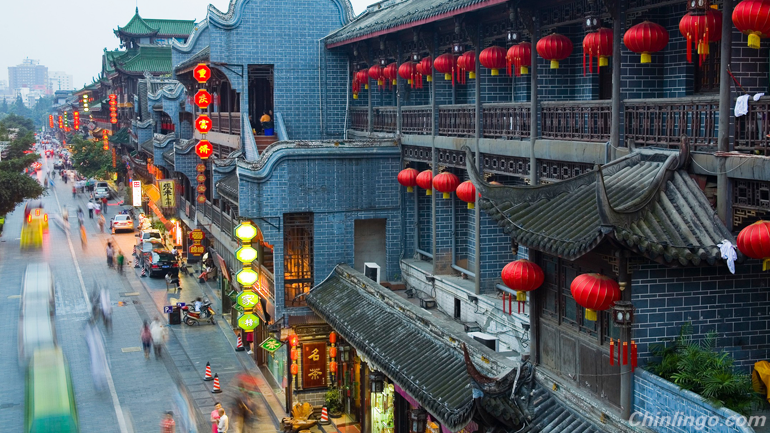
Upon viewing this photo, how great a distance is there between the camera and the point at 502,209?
1348 cm

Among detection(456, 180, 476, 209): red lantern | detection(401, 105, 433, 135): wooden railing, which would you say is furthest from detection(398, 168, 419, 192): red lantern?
detection(456, 180, 476, 209): red lantern

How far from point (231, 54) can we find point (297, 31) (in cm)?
235

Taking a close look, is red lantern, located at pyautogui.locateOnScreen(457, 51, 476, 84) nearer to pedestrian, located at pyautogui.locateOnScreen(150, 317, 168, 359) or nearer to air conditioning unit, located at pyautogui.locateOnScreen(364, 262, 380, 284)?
air conditioning unit, located at pyautogui.locateOnScreen(364, 262, 380, 284)

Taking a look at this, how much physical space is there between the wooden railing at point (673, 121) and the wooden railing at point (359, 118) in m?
15.8

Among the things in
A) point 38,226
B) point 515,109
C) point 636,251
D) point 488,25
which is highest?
point 488,25

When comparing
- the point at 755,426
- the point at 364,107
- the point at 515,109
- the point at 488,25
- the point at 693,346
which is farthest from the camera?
the point at 364,107

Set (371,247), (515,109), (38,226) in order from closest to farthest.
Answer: (515,109), (371,247), (38,226)

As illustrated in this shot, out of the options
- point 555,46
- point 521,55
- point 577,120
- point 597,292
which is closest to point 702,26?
point 597,292

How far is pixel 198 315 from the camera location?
3869 cm

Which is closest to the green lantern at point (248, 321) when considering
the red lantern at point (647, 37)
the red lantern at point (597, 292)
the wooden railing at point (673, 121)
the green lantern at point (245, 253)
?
the green lantern at point (245, 253)

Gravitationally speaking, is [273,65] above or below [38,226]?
above

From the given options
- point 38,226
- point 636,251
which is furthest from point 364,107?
point 38,226

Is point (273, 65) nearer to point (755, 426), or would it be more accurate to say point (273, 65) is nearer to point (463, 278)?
point (463, 278)

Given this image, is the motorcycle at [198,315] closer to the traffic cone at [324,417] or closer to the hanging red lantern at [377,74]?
the traffic cone at [324,417]
